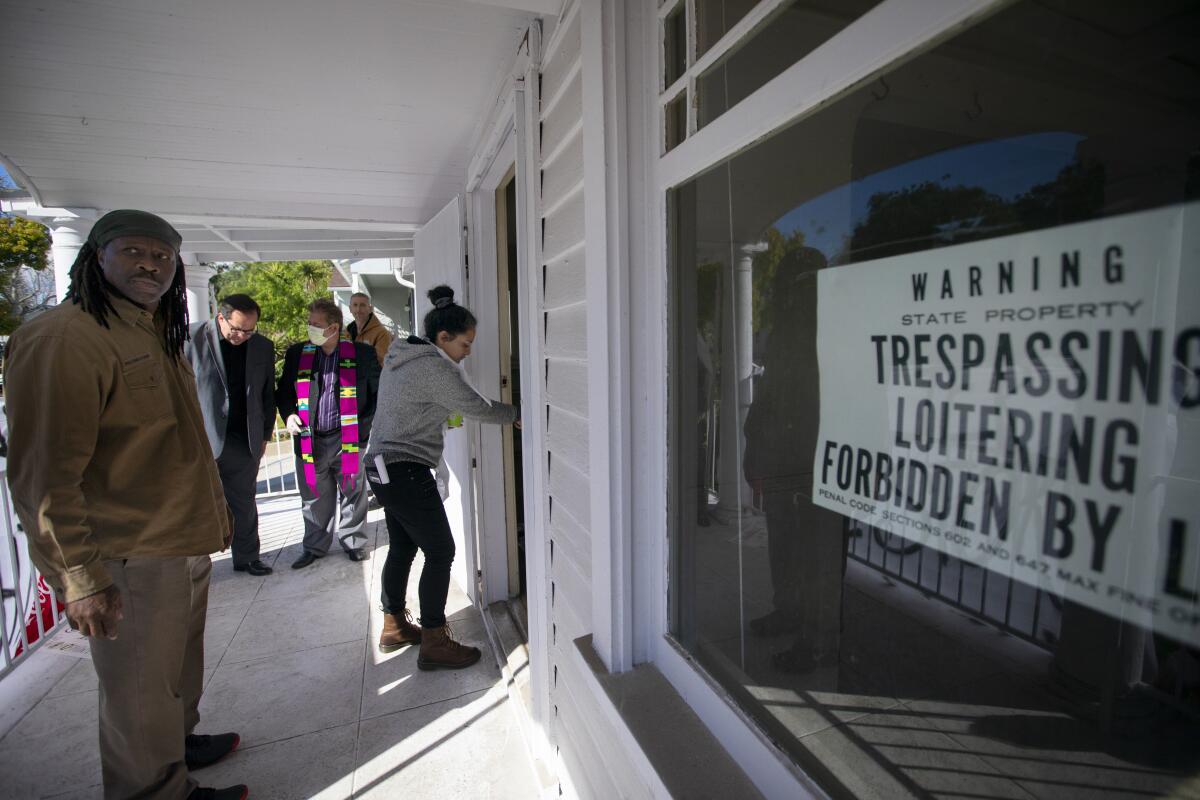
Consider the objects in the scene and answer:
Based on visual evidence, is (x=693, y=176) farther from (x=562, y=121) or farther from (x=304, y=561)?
(x=304, y=561)

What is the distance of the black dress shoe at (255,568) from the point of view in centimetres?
402

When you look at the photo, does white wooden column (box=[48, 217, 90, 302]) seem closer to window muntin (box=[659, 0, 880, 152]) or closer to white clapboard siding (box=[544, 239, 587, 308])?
white clapboard siding (box=[544, 239, 587, 308])

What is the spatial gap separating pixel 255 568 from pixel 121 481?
109 inches

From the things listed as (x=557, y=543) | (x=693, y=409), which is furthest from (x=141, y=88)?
(x=693, y=409)

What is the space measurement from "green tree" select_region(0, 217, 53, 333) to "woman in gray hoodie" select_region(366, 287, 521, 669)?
2132 centimetres

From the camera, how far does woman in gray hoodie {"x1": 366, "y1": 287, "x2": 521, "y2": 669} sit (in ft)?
8.39

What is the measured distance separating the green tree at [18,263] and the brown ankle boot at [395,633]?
21129mm

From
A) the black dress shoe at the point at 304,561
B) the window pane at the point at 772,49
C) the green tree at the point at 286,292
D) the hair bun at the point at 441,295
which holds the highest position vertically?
the green tree at the point at 286,292

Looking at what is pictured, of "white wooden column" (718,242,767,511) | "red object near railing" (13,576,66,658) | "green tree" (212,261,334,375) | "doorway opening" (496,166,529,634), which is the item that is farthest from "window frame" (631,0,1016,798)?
"green tree" (212,261,334,375)

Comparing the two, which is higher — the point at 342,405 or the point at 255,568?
the point at 342,405

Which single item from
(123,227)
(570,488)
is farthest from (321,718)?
(123,227)

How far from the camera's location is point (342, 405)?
3963mm

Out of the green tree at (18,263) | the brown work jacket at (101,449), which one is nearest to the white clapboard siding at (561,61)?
the brown work jacket at (101,449)

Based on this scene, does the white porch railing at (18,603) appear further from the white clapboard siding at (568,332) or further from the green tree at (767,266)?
the green tree at (767,266)
